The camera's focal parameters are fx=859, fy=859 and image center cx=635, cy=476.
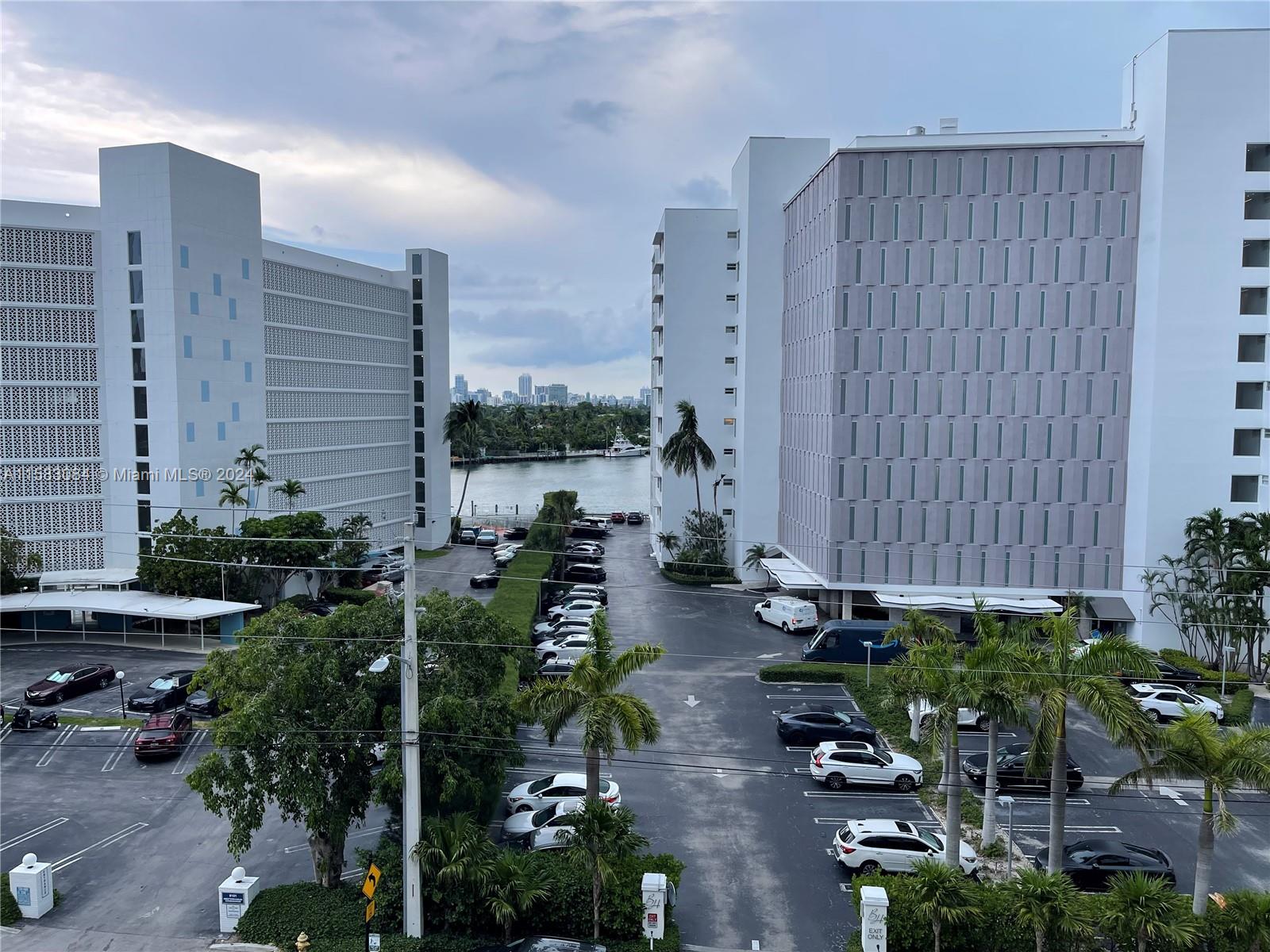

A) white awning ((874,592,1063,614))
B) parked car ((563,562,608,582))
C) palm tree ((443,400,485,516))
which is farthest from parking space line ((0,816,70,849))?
palm tree ((443,400,485,516))

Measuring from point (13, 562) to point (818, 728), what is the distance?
36096 millimetres

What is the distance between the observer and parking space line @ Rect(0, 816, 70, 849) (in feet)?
69.3

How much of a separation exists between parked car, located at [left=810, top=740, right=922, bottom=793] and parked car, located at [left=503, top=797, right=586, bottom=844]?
7302mm

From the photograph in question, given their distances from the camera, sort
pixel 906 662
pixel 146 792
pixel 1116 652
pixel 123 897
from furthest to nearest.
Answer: pixel 146 792, pixel 906 662, pixel 123 897, pixel 1116 652

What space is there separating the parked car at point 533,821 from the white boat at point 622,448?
457 ft

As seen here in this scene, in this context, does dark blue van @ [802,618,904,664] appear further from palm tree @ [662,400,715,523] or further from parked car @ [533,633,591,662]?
palm tree @ [662,400,715,523]

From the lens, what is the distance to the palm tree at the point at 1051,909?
15.3m

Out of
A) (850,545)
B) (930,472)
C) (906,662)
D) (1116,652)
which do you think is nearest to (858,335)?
(930,472)

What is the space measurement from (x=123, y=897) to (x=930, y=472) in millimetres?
33659

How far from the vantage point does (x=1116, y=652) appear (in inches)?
667

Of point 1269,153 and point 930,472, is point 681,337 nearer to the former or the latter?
point 930,472

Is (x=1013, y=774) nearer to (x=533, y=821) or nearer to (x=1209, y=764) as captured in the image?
(x=1209, y=764)

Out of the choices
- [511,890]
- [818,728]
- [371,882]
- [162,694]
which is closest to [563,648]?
[818,728]

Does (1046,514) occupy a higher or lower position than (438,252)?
lower
